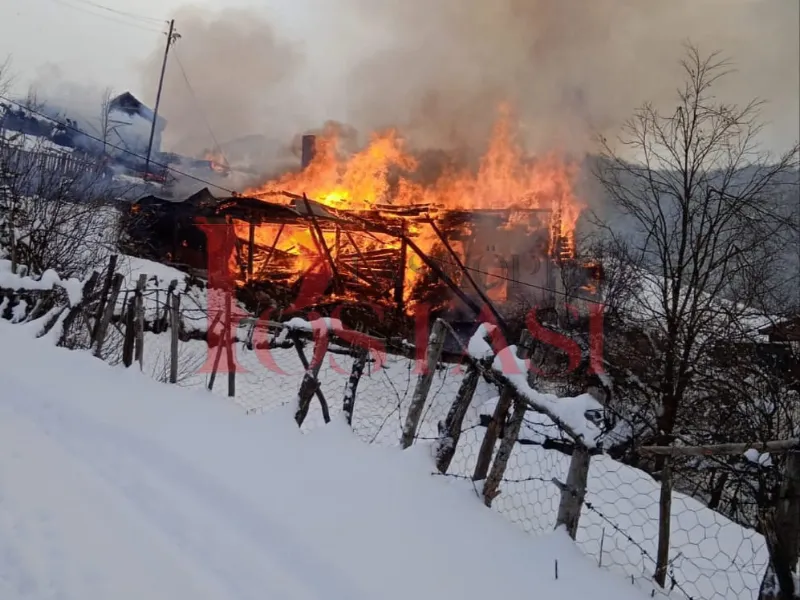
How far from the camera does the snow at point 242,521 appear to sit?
2.38 meters

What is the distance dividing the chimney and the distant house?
21705 millimetres

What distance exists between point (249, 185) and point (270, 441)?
81.2 ft

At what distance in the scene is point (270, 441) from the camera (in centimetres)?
380

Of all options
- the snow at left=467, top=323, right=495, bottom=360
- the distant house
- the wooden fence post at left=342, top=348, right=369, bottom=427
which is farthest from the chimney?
the snow at left=467, top=323, right=495, bottom=360

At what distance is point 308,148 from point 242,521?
25.7 m

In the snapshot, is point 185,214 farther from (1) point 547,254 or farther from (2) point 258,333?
(1) point 547,254

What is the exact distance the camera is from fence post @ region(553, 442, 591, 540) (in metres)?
2.75

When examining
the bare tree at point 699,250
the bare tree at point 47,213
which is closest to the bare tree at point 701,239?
the bare tree at point 699,250

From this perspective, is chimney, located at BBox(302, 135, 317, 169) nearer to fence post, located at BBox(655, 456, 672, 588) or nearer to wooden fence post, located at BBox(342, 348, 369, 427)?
wooden fence post, located at BBox(342, 348, 369, 427)

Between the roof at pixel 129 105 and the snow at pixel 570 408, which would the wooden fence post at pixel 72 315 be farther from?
the roof at pixel 129 105

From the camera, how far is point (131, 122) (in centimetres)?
4434

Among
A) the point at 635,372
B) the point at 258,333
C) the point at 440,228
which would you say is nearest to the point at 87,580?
the point at 635,372

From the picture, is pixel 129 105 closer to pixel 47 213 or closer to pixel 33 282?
pixel 47 213

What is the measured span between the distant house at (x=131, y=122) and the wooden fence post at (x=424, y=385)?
4478 cm
